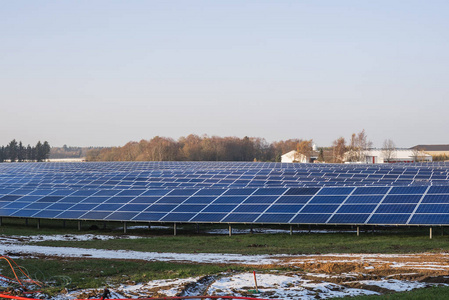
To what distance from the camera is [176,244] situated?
30750 millimetres

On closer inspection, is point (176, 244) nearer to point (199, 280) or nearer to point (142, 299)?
point (199, 280)

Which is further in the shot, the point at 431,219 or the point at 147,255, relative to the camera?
the point at 431,219

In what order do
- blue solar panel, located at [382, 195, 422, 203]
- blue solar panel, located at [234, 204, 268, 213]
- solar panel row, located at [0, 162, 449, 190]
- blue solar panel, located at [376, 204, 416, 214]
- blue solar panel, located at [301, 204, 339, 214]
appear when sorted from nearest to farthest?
blue solar panel, located at [376, 204, 416, 214] → blue solar panel, located at [382, 195, 422, 203] → blue solar panel, located at [301, 204, 339, 214] → blue solar panel, located at [234, 204, 268, 213] → solar panel row, located at [0, 162, 449, 190]

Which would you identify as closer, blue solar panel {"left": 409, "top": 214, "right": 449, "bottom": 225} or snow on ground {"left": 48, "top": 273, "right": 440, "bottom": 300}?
snow on ground {"left": 48, "top": 273, "right": 440, "bottom": 300}

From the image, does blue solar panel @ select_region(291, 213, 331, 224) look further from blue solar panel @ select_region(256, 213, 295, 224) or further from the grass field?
the grass field

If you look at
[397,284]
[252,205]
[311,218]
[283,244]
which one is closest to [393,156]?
[252,205]

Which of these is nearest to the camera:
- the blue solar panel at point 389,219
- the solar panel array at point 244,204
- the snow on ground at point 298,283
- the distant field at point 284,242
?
the snow on ground at point 298,283

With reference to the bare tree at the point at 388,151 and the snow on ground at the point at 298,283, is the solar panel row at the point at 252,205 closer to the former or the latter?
the snow on ground at the point at 298,283

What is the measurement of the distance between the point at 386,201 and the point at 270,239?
28.4 feet

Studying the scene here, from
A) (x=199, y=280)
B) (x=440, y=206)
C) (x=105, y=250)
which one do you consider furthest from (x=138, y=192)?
(x=199, y=280)

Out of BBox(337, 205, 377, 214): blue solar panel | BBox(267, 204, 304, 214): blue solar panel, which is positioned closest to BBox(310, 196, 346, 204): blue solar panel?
BBox(337, 205, 377, 214): blue solar panel

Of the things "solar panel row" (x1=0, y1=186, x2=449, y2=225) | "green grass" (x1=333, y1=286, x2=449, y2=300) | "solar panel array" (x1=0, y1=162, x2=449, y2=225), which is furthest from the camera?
"solar panel array" (x1=0, y1=162, x2=449, y2=225)

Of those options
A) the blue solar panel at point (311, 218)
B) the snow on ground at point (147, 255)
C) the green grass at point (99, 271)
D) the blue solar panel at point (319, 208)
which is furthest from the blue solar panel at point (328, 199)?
the green grass at point (99, 271)

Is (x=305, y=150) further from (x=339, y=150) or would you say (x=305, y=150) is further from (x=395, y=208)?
(x=395, y=208)
